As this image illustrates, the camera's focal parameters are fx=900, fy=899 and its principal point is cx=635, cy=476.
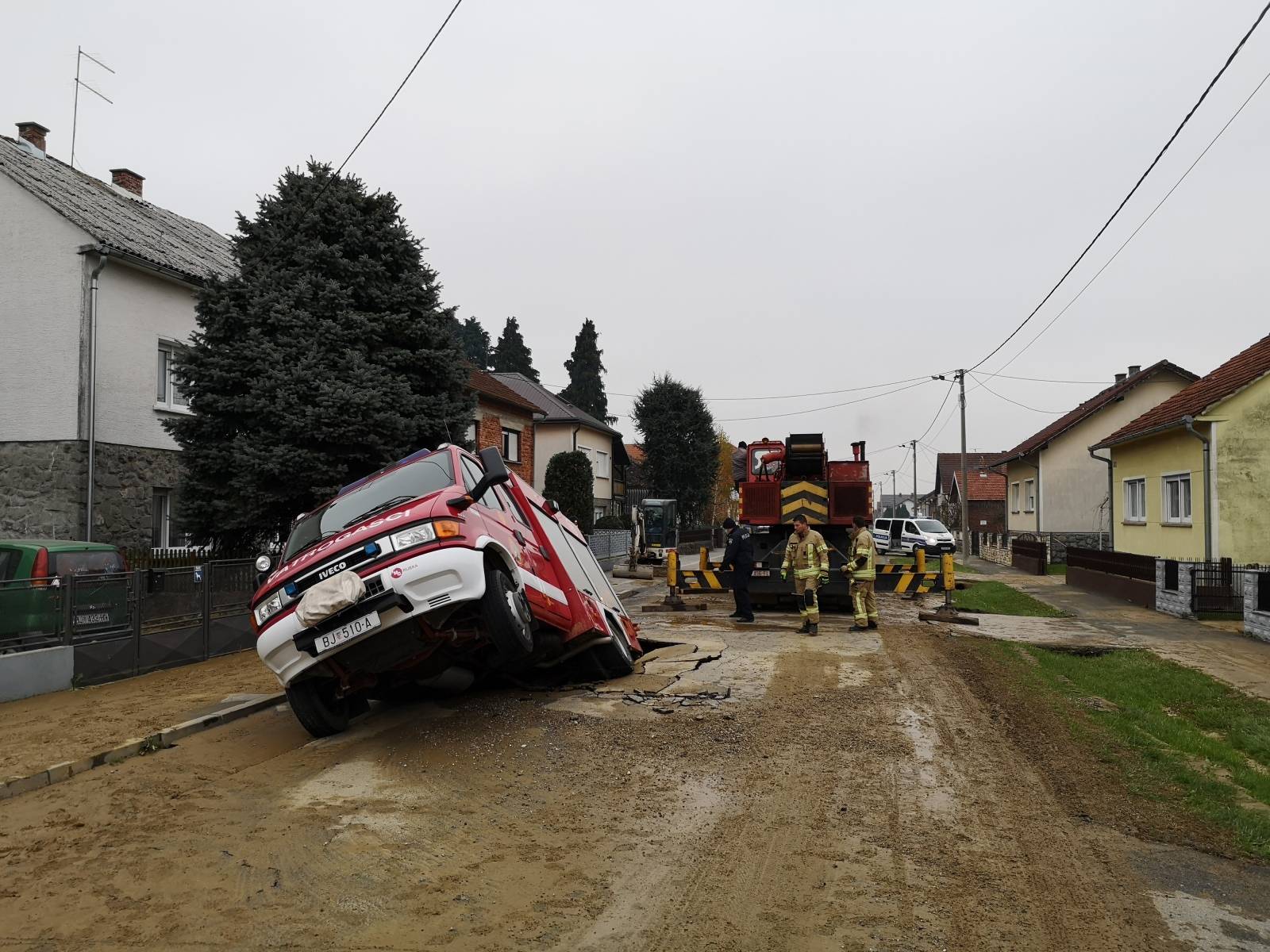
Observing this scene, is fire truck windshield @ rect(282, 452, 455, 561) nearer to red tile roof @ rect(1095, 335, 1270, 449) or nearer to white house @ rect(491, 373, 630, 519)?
red tile roof @ rect(1095, 335, 1270, 449)

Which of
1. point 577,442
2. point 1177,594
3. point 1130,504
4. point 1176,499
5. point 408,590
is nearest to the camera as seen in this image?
point 408,590

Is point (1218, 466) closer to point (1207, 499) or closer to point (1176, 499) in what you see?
point (1207, 499)

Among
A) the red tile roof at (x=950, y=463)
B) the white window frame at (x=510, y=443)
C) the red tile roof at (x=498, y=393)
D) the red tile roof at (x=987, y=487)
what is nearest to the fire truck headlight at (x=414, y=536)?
the red tile roof at (x=498, y=393)

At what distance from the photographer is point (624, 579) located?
25953mm

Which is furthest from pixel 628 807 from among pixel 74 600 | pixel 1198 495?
pixel 1198 495

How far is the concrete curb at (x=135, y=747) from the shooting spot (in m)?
6.21

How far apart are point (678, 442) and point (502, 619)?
50252 millimetres

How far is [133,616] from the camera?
10.5 meters

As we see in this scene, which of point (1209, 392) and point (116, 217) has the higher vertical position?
point (116, 217)

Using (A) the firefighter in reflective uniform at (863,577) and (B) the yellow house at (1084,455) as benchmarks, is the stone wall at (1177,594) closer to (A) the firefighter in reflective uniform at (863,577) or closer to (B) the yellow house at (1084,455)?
(A) the firefighter in reflective uniform at (863,577)

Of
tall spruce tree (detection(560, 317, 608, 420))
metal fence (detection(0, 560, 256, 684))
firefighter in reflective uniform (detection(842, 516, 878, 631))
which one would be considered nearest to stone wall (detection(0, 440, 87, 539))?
metal fence (detection(0, 560, 256, 684))

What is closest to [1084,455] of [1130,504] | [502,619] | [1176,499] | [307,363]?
[1130,504]

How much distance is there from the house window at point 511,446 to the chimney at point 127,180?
1450 centimetres

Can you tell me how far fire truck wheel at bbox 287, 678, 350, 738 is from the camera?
6.98 meters
